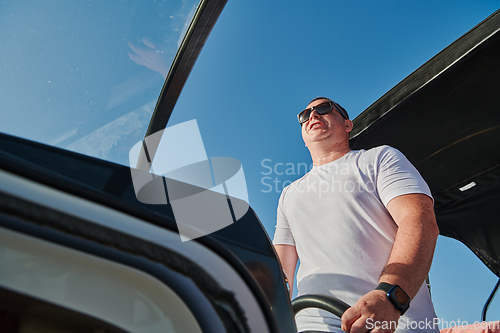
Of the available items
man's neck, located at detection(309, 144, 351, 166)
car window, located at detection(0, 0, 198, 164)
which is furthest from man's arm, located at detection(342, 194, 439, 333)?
car window, located at detection(0, 0, 198, 164)

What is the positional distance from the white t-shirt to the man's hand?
251mm

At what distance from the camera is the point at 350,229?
1.41 metres

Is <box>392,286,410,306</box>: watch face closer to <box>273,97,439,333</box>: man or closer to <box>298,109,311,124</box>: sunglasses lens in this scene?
<box>273,97,439,333</box>: man

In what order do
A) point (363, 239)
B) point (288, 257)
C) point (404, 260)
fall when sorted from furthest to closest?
point (288, 257), point (363, 239), point (404, 260)

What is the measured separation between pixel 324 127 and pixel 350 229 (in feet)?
2.81

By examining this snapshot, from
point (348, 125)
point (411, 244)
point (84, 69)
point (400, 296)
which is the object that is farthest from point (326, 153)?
point (84, 69)

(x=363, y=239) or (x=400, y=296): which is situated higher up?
(x=363, y=239)

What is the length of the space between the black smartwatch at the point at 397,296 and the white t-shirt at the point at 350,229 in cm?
20

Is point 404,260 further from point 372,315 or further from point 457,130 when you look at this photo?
point 457,130

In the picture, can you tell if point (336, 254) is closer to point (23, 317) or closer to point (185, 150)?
point (185, 150)

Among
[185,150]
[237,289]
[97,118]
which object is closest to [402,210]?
[185,150]

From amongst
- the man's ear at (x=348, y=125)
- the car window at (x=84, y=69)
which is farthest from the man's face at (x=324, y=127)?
the car window at (x=84, y=69)

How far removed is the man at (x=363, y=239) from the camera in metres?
1.04

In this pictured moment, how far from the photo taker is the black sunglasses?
2156 mm
